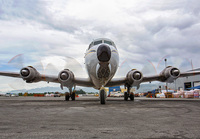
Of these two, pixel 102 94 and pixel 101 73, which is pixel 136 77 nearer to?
pixel 101 73

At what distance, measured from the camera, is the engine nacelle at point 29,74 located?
17328mm

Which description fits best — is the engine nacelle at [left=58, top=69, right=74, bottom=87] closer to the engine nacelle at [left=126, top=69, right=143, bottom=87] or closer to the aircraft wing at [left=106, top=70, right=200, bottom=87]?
the aircraft wing at [left=106, top=70, right=200, bottom=87]

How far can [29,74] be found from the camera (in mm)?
17438

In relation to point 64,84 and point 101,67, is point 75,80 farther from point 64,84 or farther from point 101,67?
point 101,67

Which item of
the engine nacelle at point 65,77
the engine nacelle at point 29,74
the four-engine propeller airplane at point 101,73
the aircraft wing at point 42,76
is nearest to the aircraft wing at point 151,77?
the four-engine propeller airplane at point 101,73

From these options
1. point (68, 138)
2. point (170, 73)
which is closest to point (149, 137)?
point (68, 138)

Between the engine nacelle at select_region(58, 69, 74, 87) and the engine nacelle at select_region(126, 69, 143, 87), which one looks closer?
the engine nacelle at select_region(126, 69, 143, 87)

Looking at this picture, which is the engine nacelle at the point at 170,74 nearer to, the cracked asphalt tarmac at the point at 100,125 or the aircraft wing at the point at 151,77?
the aircraft wing at the point at 151,77

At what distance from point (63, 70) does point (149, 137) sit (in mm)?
15072

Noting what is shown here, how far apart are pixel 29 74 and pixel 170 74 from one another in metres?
14.0

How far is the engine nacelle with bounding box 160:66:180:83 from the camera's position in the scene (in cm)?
1789

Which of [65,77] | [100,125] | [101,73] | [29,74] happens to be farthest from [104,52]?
[29,74]

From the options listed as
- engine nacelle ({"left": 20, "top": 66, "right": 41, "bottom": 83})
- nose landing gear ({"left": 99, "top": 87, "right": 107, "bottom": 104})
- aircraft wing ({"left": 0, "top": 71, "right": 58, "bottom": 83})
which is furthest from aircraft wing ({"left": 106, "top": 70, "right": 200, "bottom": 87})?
engine nacelle ({"left": 20, "top": 66, "right": 41, "bottom": 83})

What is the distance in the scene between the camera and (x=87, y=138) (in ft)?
10.7
